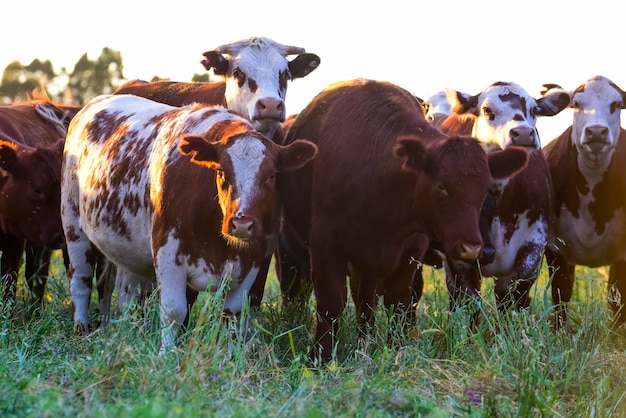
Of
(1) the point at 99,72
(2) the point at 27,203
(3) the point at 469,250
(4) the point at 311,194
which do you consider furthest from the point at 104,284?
(1) the point at 99,72

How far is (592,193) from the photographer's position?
8.41 m

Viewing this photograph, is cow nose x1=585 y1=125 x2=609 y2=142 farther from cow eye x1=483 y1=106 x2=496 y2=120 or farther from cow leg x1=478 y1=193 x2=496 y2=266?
cow leg x1=478 y1=193 x2=496 y2=266

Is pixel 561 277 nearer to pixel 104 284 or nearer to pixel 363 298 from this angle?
pixel 363 298

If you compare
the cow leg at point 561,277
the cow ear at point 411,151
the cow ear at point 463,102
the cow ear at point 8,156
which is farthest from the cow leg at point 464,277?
the cow ear at point 8,156

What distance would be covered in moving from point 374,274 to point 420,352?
34.6 inches

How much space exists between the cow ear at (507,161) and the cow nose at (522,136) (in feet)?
3.53

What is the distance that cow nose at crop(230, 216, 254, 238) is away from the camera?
19.6 feet

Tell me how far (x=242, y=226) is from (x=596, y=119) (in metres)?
3.51

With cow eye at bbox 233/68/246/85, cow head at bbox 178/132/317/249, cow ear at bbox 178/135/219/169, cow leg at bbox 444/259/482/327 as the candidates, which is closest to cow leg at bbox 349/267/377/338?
cow leg at bbox 444/259/482/327

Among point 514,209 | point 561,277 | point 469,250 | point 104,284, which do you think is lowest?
point 104,284

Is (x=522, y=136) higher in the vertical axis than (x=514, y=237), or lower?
higher

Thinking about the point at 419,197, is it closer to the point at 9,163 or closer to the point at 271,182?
the point at 271,182

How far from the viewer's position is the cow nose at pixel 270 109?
780 centimetres

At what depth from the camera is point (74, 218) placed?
26.5ft
